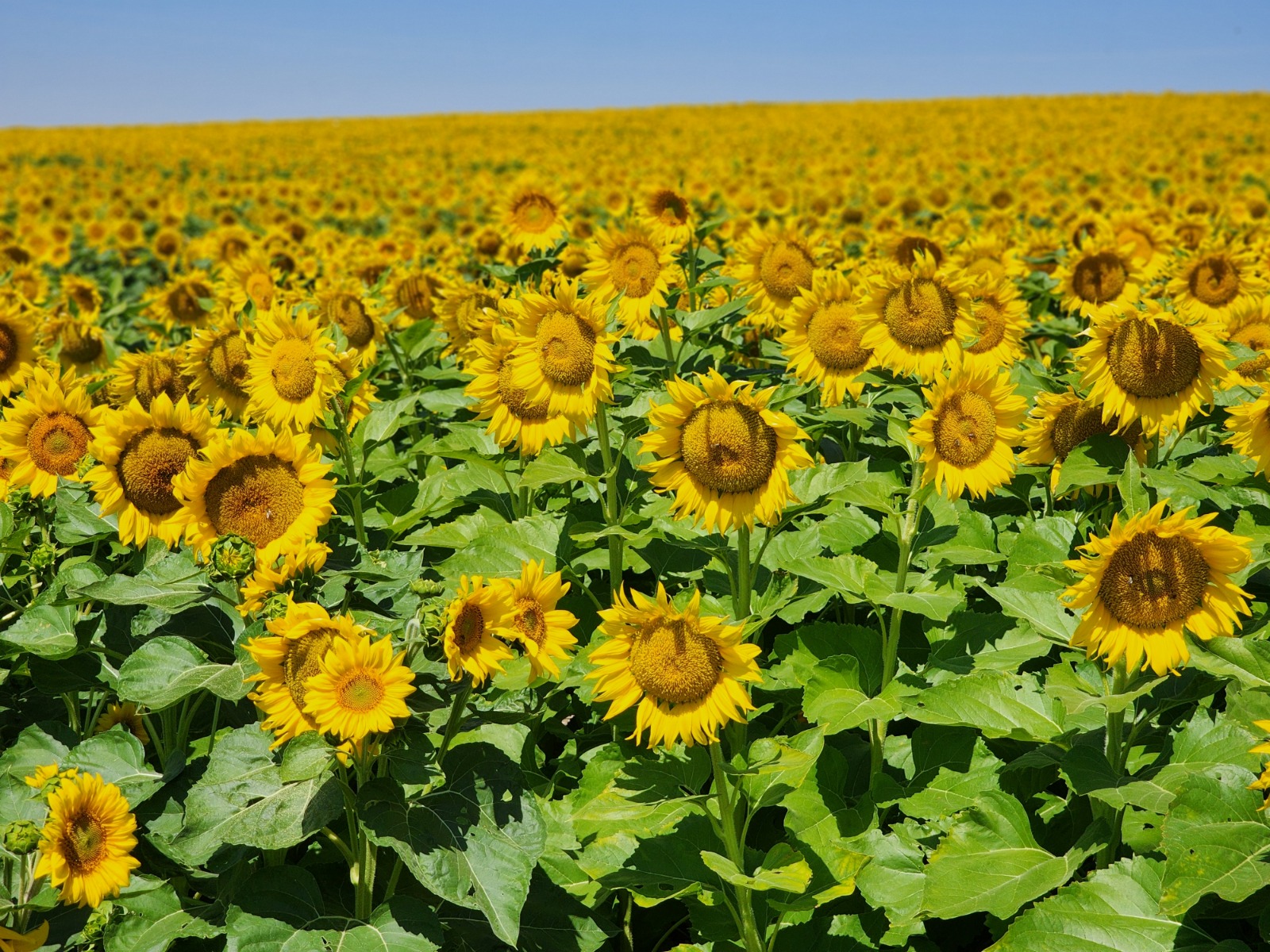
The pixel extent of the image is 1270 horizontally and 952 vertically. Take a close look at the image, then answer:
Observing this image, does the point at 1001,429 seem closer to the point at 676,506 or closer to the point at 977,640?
the point at 977,640

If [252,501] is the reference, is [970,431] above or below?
above

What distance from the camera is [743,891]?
242 cm

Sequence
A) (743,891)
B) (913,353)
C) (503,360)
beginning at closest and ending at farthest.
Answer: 1. (743,891)
2. (503,360)
3. (913,353)

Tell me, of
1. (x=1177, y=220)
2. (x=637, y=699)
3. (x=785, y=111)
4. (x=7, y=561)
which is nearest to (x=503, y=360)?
(x=637, y=699)

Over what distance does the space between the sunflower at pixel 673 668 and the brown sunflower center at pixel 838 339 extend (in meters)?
1.53

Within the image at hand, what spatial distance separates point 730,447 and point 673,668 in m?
0.59

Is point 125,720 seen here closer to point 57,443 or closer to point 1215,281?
point 57,443

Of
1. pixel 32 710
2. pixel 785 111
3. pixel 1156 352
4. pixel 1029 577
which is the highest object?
pixel 785 111

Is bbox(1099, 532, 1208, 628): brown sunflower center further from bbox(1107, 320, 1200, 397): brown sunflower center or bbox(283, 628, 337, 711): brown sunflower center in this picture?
bbox(283, 628, 337, 711): brown sunflower center

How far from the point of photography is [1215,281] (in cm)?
433

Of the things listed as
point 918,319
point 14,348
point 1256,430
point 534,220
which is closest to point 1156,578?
point 1256,430

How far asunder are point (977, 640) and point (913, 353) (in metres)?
0.97

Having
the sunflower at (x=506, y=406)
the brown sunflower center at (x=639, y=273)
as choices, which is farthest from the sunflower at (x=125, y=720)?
the brown sunflower center at (x=639, y=273)

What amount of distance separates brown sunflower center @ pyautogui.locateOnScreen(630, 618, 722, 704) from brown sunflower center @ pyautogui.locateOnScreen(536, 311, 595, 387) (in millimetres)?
995
